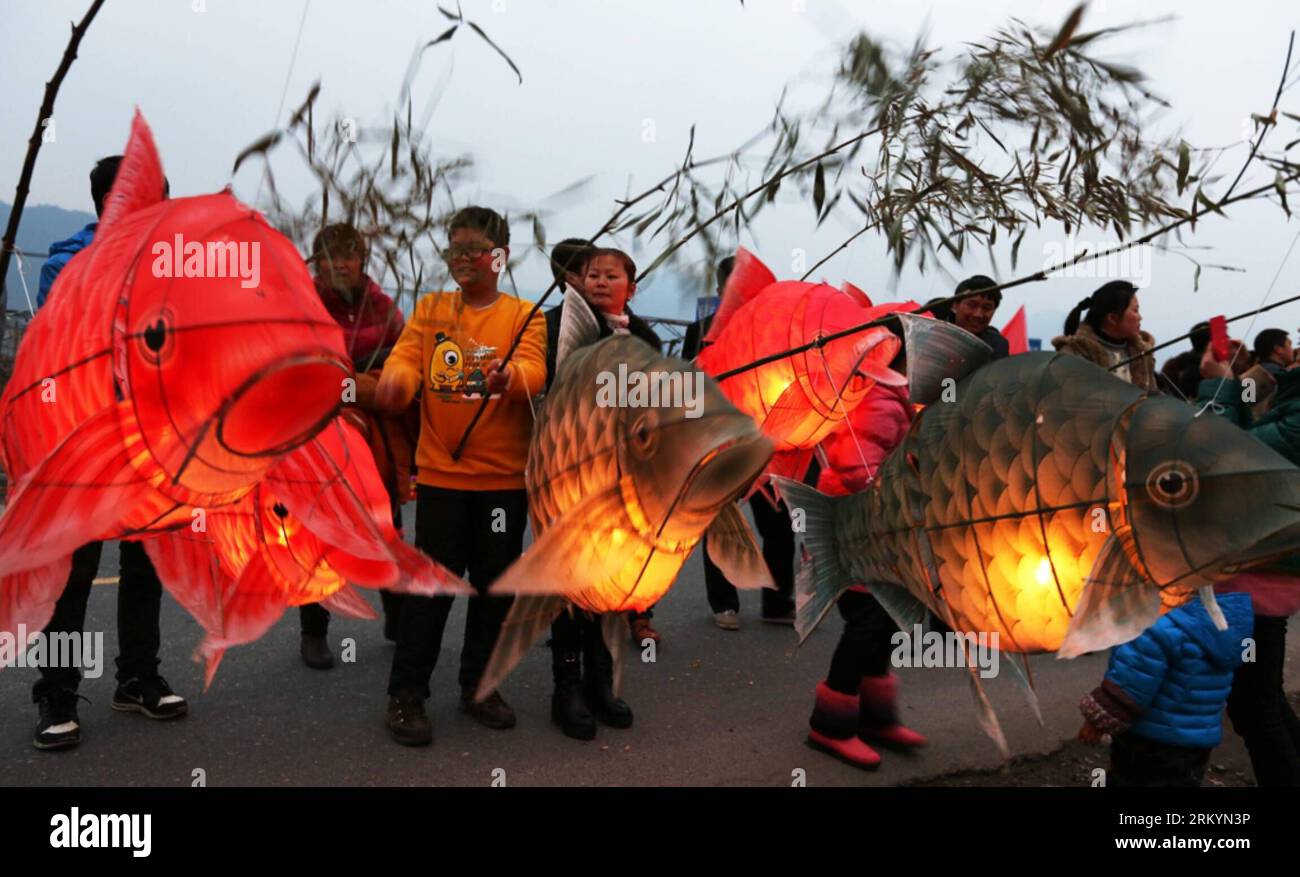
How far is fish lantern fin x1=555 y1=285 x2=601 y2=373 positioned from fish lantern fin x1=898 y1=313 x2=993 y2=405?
0.42m

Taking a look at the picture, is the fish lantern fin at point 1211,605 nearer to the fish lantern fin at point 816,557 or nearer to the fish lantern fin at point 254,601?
the fish lantern fin at point 816,557

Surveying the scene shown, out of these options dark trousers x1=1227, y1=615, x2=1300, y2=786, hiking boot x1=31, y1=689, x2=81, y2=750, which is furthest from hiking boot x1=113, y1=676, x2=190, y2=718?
dark trousers x1=1227, y1=615, x2=1300, y2=786

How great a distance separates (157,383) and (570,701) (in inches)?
96.2

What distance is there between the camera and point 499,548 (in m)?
2.53

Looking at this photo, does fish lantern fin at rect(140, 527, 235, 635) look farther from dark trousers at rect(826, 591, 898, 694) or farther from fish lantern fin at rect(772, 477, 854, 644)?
dark trousers at rect(826, 591, 898, 694)

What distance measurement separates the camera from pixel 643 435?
908 millimetres

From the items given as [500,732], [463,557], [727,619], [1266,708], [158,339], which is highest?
[158,339]

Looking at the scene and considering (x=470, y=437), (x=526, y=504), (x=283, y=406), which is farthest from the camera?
(x=526, y=504)

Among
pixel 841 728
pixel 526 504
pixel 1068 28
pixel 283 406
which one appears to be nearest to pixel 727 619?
pixel 841 728

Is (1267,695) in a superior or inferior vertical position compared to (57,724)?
superior

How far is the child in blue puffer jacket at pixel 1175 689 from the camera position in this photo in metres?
2.17

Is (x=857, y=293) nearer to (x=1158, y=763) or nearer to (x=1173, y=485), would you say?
(x=1173, y=485)

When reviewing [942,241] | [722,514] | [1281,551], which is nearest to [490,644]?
[722,514]
